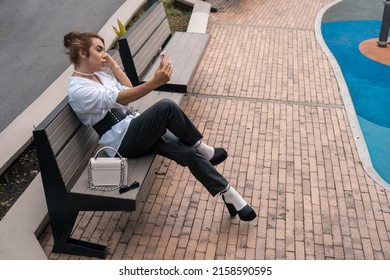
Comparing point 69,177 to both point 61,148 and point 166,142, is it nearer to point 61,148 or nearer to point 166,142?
point 61,148

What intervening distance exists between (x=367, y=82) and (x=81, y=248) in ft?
18.7

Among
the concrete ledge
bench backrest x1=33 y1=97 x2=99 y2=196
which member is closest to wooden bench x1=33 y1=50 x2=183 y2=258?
bench backrest x1=33 y1=97 x2=99 y2=196

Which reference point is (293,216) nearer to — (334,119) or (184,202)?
(184,202)

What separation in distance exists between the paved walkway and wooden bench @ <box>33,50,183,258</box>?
0.61 ft

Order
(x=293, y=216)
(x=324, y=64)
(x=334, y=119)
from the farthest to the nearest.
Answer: (x=324, y=64) → (x=334, y=119) → (x=293, y=216)

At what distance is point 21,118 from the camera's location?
6.56 metres

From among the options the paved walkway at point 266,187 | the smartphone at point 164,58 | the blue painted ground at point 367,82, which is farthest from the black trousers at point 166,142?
the blue painted ground at point 367,82

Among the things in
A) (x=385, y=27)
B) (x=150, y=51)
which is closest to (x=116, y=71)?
(x=150, y=51)

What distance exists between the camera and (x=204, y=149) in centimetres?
511

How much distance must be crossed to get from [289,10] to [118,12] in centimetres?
384

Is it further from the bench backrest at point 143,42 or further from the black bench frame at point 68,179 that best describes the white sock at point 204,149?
the bench backrest at point 143,42

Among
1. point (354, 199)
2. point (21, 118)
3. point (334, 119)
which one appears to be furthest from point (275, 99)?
point (21, 118)

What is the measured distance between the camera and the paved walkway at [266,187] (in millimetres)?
4770

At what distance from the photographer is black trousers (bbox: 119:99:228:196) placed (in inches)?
184
